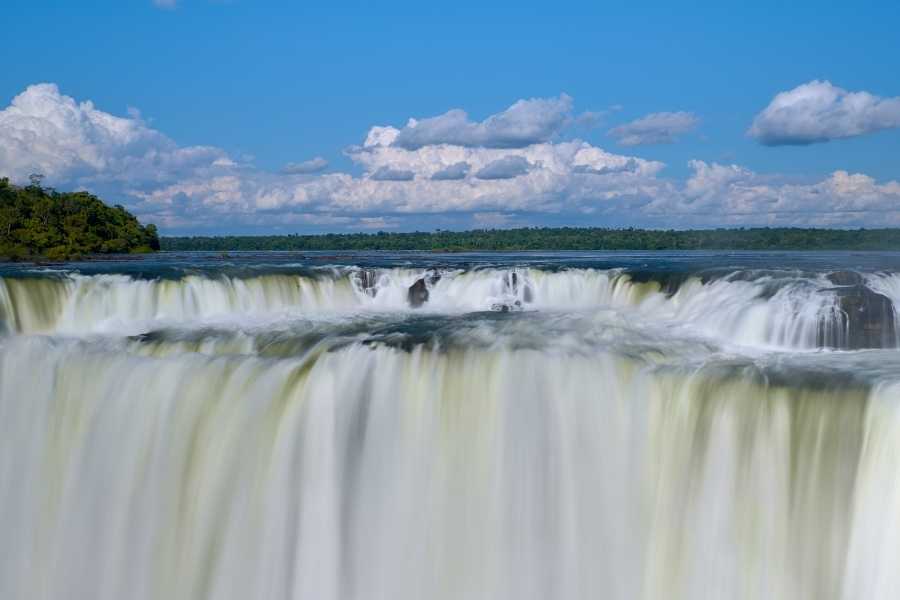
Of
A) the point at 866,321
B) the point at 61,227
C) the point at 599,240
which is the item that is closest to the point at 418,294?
the point at 866,321

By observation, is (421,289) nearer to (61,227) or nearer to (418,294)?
(418,294)

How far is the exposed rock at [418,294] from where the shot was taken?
2608 cm

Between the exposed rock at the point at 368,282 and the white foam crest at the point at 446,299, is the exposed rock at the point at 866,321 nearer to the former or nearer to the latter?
the white foam crest at the point at 446,299

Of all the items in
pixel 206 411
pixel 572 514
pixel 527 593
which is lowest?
pixel 527 593

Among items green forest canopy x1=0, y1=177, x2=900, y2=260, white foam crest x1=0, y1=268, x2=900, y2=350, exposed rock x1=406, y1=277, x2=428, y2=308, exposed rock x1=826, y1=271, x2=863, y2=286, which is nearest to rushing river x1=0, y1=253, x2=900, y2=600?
white foam crest x1=0, y1=268, x2=900, y2=350

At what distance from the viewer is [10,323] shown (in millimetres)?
20375

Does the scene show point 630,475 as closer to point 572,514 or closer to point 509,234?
point 572,514

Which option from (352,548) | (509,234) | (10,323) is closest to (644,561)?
(352,548)

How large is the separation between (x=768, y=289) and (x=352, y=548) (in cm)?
1075

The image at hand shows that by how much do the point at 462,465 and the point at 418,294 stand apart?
14741mm

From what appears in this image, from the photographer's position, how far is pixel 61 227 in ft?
171

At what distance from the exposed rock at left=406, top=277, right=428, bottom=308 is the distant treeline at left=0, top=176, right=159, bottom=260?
24.5 metres

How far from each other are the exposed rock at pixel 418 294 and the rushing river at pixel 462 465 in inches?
386

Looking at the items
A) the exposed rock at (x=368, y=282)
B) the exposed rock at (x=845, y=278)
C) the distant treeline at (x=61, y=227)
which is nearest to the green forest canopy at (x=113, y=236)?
the distant treeline at (x=61, y=227)
